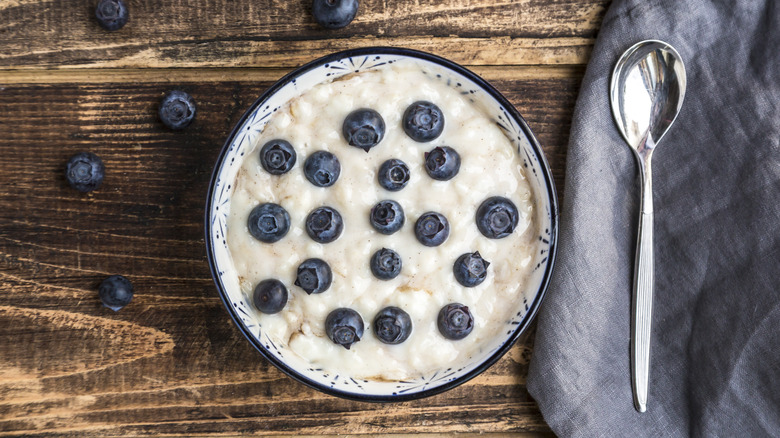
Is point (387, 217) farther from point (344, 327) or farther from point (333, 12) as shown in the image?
point (333, 12)

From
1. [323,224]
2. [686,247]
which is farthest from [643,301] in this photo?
[323,224]

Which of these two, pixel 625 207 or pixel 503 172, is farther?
pixel 625 207

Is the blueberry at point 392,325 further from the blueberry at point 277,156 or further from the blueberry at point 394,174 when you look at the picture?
the blueberry at point 277,156

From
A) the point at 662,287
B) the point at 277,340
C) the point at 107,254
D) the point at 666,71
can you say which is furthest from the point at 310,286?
the point at 666,71

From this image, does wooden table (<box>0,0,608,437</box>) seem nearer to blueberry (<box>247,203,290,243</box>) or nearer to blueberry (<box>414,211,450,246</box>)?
blueberry (<box>247,203,290,243</box>)

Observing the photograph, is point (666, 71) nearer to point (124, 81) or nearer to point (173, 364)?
point (124, 81)

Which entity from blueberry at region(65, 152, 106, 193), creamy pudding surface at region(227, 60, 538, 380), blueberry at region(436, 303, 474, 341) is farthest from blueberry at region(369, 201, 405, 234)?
blueberry at region(65, 152, 106, 193)
